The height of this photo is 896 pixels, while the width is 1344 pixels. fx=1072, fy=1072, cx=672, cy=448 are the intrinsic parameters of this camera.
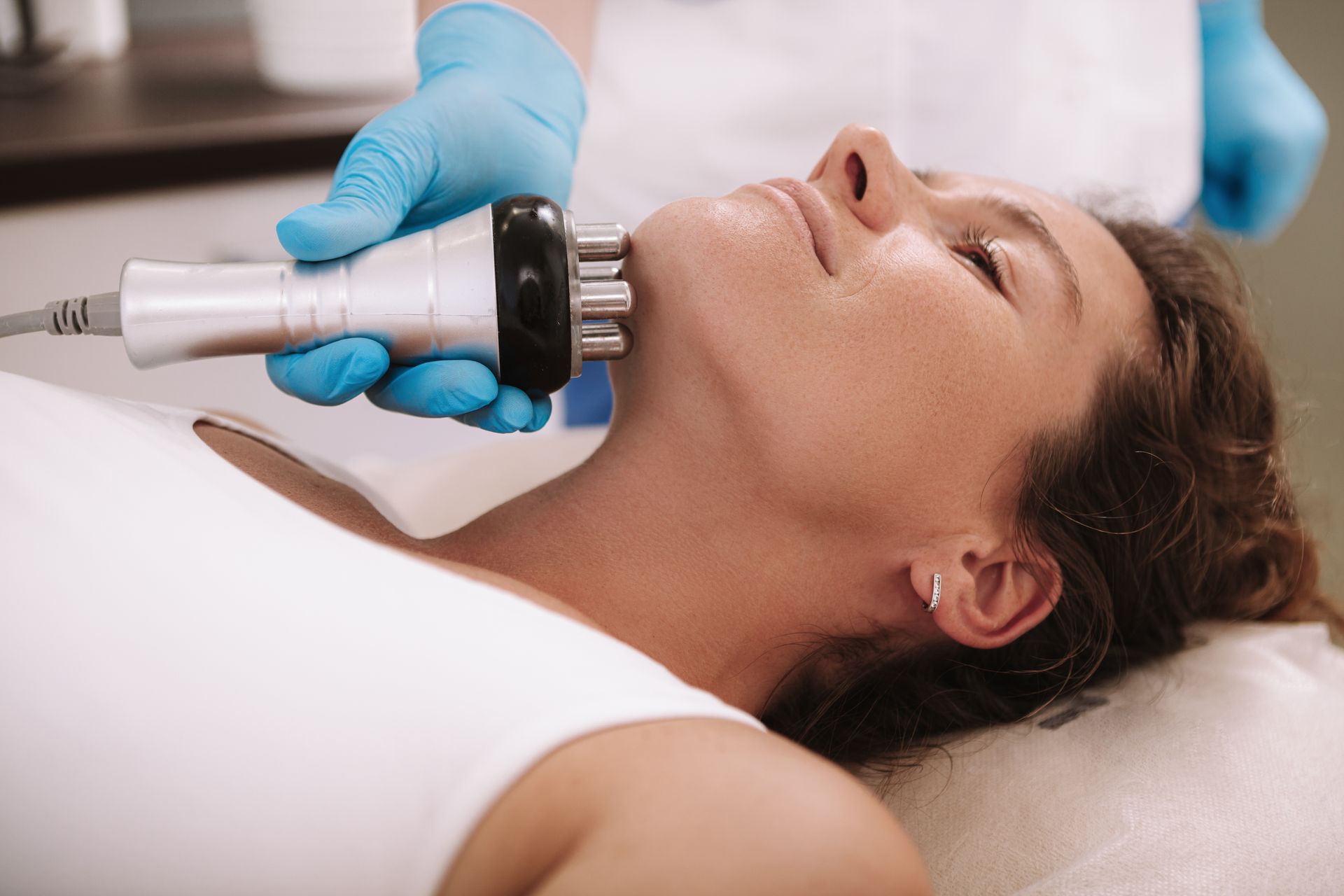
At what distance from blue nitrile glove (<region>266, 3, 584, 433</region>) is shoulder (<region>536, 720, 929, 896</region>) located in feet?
1.25

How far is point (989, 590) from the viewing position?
1017 millimetres

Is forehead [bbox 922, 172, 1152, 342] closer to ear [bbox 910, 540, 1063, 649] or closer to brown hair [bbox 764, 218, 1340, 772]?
brown hair [bbox 764, 218, 1340, 772]

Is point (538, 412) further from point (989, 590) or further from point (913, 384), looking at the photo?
point (989, 590)

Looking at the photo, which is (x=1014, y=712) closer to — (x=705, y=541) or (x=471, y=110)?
(x=705, y=541)

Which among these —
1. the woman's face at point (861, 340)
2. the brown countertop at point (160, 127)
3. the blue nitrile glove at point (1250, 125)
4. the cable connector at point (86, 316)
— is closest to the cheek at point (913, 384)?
the woman's face at point (861, 340)

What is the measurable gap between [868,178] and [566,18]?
664 millimetres

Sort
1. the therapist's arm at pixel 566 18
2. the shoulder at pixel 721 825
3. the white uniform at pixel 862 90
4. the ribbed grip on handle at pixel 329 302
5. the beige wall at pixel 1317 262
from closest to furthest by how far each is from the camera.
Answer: the shoulder at pixel 721 825 < the ribbed grip on handle at pixel 329 302 < the therapist's arm at pixel 566 18 < the white uniform at pixel 862 90 < the beige wall at pixel 1317 262

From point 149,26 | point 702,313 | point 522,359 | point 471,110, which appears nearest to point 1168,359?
point 702,313

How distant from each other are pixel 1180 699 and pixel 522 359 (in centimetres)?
72

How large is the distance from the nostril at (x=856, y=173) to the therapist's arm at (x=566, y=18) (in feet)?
1.97

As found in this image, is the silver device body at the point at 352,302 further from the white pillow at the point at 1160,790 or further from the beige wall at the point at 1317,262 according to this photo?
the beige wall at the point at 1317,262

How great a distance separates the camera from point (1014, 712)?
108cm

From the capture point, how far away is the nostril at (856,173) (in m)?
0.98

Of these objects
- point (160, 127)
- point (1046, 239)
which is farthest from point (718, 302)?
point (160, 127)
